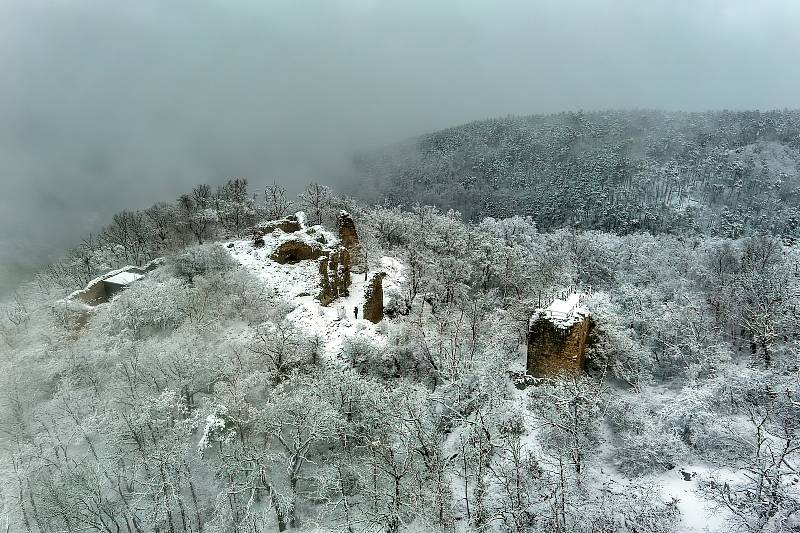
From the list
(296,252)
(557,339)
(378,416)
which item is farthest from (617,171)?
(378,416)

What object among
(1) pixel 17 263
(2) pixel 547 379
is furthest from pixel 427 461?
(1) pixel 17 263

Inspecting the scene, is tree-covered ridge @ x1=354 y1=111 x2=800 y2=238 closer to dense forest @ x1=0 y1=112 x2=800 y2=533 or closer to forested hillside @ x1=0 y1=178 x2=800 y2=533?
dense forest @ x1=0 y1=112 x2=800 y2=533

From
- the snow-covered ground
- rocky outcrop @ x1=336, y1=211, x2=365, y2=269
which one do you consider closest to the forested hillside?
the snow-covered ground

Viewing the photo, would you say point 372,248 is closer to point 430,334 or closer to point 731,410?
point 430,334

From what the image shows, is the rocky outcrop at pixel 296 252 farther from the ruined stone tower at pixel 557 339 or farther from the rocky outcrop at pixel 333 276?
the ruined stone tower at pixel 557 339

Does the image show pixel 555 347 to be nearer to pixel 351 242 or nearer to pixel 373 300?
pixel 373 300

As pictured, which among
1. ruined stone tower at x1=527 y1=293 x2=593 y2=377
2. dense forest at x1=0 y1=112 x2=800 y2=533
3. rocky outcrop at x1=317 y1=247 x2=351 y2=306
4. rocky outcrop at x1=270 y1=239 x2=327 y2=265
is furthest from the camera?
rocky outcrop at x1=270 y1=239 x2=327 y2=265
